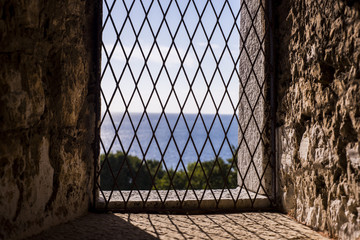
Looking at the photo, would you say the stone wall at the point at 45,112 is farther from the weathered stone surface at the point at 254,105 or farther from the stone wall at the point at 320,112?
the stone wall at the point at 320,112

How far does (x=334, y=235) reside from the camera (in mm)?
1378

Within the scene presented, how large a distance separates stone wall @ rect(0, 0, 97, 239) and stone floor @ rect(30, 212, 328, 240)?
135 millimetres

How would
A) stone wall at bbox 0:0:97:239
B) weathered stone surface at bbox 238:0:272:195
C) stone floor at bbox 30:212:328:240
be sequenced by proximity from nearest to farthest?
stone wall at bbox 0:0:97:239 < stone floor at bbox 30:212:328:240 < weathered stone surface at bbox 238:0:272:195

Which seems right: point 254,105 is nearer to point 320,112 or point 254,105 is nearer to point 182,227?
point 320,112

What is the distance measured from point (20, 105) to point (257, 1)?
5.53 ft

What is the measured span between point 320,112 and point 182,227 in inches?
37.0

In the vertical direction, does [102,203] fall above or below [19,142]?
below

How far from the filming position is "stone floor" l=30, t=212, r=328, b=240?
1.48 metres

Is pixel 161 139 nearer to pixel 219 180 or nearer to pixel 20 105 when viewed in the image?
pixel 219 180

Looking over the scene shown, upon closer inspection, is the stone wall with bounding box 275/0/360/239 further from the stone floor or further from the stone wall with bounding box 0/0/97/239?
the stone wall with bounding box 0/0/97/239

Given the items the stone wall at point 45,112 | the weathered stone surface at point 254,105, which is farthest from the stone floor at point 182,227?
the weathered stone surface at point 254,105

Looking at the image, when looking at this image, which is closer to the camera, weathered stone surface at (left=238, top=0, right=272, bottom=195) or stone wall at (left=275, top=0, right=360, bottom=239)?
stone wall at (left=275, top=0, right=360, bottom=239)

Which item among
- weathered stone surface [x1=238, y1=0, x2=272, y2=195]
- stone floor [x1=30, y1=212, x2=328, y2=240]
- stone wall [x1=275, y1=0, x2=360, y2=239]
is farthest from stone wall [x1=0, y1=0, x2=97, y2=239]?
stone wall [x1=275, y1=0, x2=360, y2=239]

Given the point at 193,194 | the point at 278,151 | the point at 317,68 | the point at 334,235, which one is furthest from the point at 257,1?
the point at 334,235
